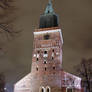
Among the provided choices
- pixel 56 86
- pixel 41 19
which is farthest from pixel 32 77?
pixel 41 19

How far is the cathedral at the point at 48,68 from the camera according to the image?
3478cm

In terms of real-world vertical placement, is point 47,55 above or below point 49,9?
below

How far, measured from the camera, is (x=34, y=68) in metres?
37.2

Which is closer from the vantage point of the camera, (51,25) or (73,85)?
(73,85)

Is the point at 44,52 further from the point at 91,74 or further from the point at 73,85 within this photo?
the point at 91,74

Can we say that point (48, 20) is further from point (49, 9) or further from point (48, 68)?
point (48, 68)

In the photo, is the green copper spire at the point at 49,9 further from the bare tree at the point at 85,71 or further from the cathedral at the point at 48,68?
the bare tree at the point at 85,71

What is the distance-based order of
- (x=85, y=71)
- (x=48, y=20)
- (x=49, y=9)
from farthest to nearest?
(x=49, y=9)
(x=48, y=20)
(x=85, y=71)

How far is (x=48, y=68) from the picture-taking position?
3650 cm

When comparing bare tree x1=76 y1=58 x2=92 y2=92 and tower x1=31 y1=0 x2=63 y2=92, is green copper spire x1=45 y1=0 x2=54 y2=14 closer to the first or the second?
tower x1=31 y1=0 x2=63 y2=92

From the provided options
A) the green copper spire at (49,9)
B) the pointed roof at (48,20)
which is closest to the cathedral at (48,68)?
the pointed roof at (48,20)

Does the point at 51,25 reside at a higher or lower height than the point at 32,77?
higher

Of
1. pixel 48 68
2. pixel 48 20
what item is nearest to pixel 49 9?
pixel 48 20

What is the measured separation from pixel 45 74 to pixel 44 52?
5.00m
